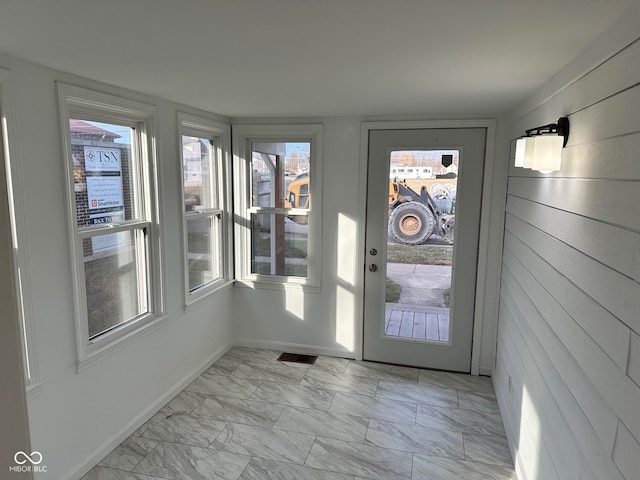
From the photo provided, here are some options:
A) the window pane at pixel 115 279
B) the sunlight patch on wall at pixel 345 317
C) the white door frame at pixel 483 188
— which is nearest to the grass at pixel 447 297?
the white door frame at pixel 483 188

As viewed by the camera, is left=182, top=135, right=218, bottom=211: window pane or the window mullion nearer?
the window mullion

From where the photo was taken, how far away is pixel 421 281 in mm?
3975

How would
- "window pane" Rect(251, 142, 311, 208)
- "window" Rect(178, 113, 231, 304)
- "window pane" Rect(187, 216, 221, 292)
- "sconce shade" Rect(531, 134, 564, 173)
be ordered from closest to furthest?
"sconce shade" Rect(531, 134, 564, 173) → "window" Rect(178, 113, 231, 304) → "window pane" Rect(187, 216, 221, 292) → "window pane" Rect(251, 142, 311, 208)

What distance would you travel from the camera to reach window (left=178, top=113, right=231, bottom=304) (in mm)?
3617

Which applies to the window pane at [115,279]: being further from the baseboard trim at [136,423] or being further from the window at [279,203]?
the window at [279,203]

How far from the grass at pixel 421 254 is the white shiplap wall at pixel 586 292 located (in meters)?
1.19

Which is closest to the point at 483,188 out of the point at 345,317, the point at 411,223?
the point at 411,223

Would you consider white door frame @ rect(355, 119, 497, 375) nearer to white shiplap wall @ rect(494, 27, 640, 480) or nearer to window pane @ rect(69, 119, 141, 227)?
white shiplap wall @ rect(494, 27, 640, 480)

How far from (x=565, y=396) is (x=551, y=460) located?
1.27 feet

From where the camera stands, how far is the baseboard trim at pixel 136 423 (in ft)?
8.48

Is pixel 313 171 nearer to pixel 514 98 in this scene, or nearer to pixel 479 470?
pixel 514 98

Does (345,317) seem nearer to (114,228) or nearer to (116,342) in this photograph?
(116,342)

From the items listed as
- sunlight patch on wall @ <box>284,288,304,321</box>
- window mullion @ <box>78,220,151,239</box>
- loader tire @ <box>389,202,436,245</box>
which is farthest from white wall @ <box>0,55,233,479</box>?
loader tire @ <box>389,202,436,245</box>

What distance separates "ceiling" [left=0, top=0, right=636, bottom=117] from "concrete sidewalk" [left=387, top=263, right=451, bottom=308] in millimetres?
1598
